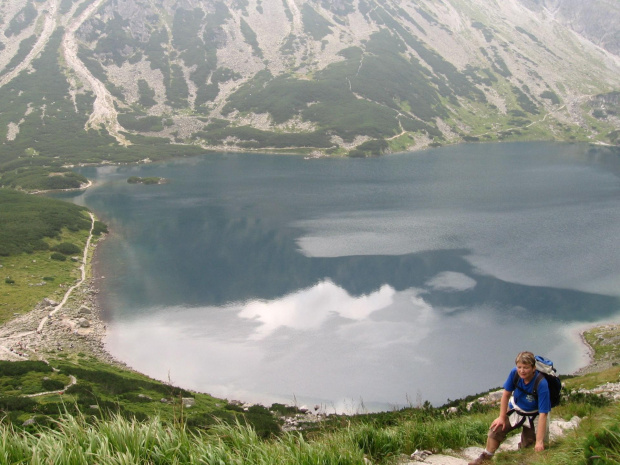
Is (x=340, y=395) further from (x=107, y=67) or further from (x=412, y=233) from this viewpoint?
(x=107, y=67)

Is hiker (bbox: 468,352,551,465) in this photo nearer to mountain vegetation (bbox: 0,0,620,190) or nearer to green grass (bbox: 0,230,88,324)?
green grass (bbox: 0,230,88,324)

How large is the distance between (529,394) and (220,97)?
170m

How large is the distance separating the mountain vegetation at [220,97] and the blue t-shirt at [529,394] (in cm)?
11722

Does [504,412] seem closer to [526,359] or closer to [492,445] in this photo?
[492,445]

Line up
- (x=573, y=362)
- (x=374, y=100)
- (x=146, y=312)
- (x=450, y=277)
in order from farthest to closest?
(x=374, y=100)
(x=450, y=277)
(x=146, y=312)
(x=573, y=362)

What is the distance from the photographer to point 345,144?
453ft

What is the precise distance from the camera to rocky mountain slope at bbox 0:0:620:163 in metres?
139

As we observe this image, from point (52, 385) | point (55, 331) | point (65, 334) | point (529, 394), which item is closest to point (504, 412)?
point (529, 394)

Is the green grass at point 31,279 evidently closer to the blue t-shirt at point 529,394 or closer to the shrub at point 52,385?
the shrub at point 52,385

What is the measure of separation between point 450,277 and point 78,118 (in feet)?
438

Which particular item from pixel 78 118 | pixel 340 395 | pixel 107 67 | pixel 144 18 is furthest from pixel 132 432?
pixel 144 18

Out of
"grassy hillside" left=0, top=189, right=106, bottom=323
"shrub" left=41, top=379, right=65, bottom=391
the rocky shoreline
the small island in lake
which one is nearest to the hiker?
"shrub" left=41, top=379, right=65, bottom=391

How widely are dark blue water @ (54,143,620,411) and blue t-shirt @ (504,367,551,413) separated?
7.70 m

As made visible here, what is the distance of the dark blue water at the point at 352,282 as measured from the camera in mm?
34594
